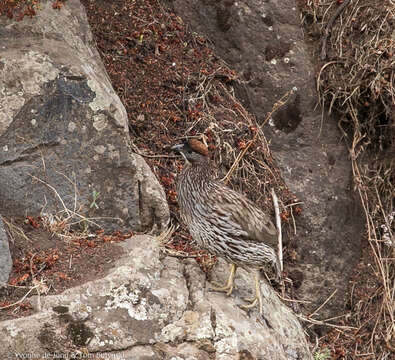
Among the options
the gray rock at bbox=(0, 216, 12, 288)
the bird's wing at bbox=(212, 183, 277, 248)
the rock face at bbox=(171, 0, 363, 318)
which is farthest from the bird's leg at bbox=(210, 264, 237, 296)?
the rock face at bbox=(171, 0, 363, 318)

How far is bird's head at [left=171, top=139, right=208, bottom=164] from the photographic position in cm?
601

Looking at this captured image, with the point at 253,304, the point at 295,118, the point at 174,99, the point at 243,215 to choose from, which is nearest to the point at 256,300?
the point at 253,304

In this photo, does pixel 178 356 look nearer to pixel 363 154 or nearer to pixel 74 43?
pixel 74 43

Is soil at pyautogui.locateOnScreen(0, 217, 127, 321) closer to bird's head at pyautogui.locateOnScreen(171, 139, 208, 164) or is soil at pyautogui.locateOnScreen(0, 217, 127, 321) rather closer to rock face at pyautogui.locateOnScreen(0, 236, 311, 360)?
rock face at pyautogui.locateOnScreen(0, 236, 311, 360)

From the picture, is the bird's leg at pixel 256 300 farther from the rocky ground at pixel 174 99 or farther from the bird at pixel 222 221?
the rocky ground at pixel 174 99

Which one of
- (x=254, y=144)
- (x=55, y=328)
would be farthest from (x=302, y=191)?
(x=55, y=328)

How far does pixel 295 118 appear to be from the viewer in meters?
8.08

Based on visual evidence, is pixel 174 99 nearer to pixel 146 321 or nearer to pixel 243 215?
pixel 243 215

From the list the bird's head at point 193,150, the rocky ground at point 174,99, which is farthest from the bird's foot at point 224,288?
the bird's head at point 193,150

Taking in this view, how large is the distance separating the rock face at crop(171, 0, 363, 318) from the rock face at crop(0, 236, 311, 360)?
2268 millimetres

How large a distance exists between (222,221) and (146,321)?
1185 mm

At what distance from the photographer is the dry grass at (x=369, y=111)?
7.71 metres

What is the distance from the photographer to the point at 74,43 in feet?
22.3

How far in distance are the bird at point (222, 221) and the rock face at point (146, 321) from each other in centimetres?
31
